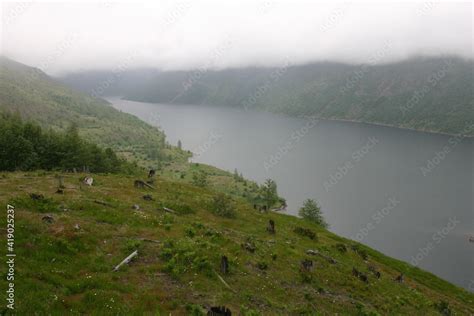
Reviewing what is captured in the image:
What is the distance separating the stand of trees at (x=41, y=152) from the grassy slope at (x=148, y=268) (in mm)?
26084

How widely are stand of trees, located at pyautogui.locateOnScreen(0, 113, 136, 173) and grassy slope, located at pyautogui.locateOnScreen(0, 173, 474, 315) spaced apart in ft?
85.6

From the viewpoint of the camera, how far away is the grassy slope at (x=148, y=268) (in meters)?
16.9

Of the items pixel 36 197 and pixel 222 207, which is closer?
pixel 36 197

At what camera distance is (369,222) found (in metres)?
136

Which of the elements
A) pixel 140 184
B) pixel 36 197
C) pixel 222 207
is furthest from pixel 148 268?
pixel 140 184

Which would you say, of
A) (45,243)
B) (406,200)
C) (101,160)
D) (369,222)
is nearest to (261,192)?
(369,222)

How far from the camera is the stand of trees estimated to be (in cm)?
6031

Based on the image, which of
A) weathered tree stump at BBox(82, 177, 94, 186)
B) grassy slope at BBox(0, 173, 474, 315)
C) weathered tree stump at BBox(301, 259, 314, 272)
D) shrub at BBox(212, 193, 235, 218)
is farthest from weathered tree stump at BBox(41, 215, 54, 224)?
shrub at BBox(212, 193, 235, 218)

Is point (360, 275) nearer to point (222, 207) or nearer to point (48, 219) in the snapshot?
point (222, 207)

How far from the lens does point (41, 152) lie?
68.1 m

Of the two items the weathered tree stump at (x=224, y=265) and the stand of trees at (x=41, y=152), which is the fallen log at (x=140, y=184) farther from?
the weathered tree stump at (x=224, y=265)

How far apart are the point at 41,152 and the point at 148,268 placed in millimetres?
58896

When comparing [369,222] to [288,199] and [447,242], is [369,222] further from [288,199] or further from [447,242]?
[288,199]

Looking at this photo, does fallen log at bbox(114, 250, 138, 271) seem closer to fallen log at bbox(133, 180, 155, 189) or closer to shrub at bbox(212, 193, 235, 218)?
shrub at bbox(212, 193, 235, 218)
